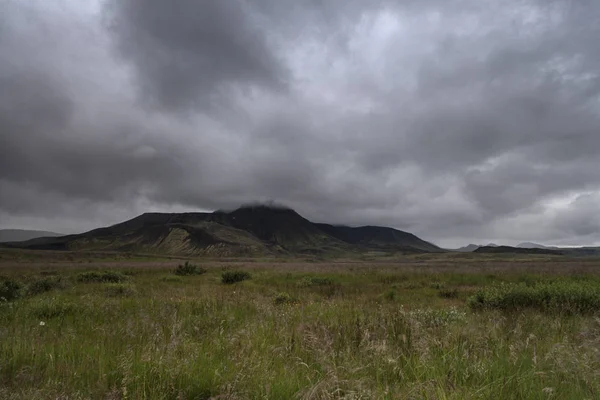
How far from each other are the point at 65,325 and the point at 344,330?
20.3 ft

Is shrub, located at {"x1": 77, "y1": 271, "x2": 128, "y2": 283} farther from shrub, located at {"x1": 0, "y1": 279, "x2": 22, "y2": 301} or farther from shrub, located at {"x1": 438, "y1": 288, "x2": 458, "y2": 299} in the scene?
shrub, located at {"x1": 438, "y1": 288, "x2": 458, "y2": 299}

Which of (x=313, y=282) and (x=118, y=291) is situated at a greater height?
(x=118, y=291)

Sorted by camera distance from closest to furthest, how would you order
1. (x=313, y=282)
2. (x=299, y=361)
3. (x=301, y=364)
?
(x=301, y=364)
(x=299, y=361)
(x=313, y=282)

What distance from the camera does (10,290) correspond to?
1357 centimetres

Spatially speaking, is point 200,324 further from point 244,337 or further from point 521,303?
point 521,303

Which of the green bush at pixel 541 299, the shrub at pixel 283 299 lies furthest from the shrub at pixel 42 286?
the green bush at pixel 541 299

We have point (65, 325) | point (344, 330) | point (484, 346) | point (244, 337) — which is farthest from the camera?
point (65, 325)

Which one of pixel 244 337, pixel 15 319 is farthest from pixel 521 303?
pixel 15 319

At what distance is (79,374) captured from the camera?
4.27m

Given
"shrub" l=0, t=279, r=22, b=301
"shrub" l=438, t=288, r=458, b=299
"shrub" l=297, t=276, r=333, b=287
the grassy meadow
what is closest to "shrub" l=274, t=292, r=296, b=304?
the grassy meadow

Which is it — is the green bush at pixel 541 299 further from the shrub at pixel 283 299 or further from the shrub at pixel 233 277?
the shrub at pixel 233 277

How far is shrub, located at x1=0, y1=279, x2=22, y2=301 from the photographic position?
41.4 feet

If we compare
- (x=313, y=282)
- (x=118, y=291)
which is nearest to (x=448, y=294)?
(x=313, y=282)

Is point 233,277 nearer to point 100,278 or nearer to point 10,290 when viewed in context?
point 100,278
